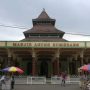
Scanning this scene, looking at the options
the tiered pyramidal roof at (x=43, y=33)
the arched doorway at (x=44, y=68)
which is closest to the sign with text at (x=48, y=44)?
the arched doorway at (x=44, y=68)

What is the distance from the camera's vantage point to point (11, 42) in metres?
34.6

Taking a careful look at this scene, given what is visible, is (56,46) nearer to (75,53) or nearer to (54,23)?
(75,53)

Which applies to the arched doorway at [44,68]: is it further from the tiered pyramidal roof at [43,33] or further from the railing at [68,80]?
the railing at [68,80]

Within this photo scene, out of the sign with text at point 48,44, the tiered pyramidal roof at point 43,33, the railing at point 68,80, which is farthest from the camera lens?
the tiered pyramidal roof at point 43,33

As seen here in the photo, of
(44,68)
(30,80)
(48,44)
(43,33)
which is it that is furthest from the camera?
(43,33)

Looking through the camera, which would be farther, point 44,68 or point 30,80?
point 44,68

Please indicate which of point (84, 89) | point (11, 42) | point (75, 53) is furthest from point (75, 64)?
point (84, 89)

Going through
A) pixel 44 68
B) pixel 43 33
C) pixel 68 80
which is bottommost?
pixel 68 80

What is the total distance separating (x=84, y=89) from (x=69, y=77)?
9.88 meters

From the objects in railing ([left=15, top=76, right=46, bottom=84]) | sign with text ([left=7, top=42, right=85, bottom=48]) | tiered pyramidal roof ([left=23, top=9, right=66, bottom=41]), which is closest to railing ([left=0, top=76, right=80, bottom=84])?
railing ([left=15, top=76, right=46, bottom=84])

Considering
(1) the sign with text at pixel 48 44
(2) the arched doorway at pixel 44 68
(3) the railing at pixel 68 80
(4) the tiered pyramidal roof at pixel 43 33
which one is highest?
(4) the tiered pyramidal roof at pixel 43 33

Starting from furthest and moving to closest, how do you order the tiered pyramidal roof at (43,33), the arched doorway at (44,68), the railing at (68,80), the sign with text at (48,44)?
the tiered pyramidal roof at (43,33) < the arched doorway at (44,68) < the sign with text at (48,44) < the railing at (68,80)

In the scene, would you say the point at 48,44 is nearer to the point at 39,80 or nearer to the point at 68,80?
the point at 39,80

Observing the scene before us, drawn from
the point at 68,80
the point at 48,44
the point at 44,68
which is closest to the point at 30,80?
the point at 68,80
